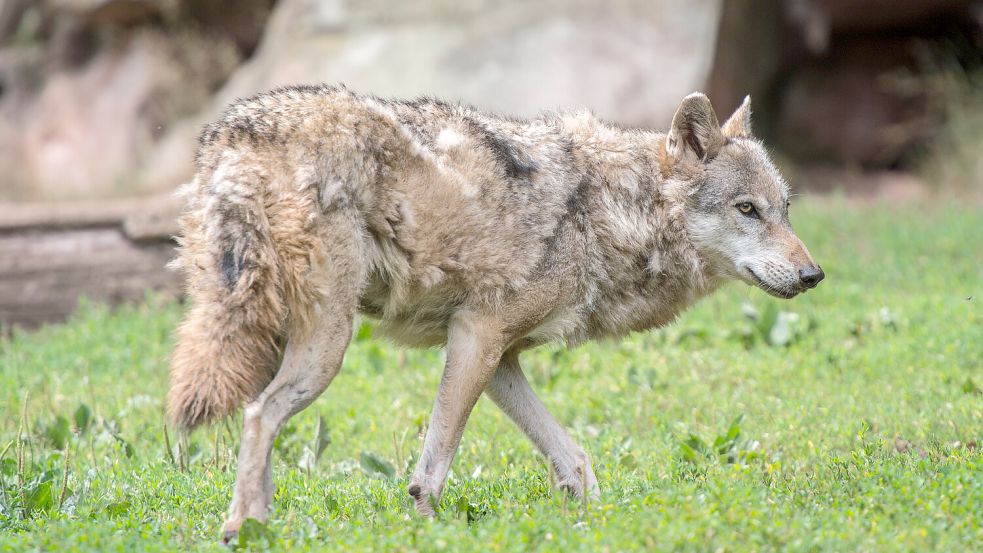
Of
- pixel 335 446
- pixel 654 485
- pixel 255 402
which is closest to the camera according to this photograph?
pixel 255 402

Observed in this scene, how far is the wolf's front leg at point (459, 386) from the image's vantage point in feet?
17.3

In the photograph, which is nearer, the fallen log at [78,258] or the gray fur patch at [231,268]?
the gray fur patch at [231,268]

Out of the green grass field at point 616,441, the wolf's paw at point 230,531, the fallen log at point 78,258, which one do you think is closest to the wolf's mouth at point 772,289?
the green grass field at point 616,441

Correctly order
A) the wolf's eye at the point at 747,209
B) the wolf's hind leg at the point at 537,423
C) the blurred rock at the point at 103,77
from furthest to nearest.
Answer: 1. the blurred rock at the point at 103,77
2. the wolf's eye at the point at 747,209
3. the wolf's hind leg at the point at 537,423

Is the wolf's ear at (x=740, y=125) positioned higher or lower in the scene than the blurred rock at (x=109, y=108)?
higher

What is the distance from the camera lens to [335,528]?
4738 millimetres

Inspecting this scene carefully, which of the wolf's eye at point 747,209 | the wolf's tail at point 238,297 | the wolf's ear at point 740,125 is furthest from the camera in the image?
the wolf's ear at point 740,125

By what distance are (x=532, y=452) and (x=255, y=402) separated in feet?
7.95

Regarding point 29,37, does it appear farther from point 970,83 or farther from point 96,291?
point 970,83

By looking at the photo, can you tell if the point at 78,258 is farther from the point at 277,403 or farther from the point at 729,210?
the point at 729,210

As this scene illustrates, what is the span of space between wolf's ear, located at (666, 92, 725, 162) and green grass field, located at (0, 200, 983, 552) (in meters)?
1.67

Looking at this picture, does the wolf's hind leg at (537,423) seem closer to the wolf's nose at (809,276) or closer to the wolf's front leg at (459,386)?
the wolf's front leg at (459,386)

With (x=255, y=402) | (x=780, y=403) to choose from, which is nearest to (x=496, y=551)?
(x=255, y=402)

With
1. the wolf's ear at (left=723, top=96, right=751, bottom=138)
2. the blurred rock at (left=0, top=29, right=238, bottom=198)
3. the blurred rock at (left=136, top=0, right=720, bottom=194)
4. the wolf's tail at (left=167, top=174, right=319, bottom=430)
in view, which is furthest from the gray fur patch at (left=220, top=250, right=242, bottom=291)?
the blurred rock at (left=0, top=29, right=238, bottom=198)
